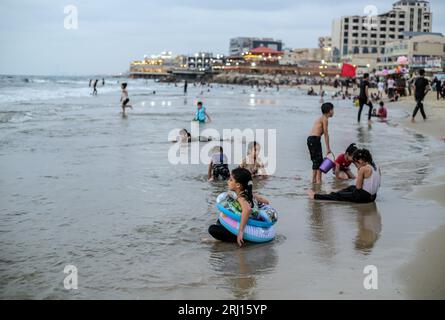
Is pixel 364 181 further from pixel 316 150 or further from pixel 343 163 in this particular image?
pixel 343 163

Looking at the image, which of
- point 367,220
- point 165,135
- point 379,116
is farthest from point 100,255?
point 379,116

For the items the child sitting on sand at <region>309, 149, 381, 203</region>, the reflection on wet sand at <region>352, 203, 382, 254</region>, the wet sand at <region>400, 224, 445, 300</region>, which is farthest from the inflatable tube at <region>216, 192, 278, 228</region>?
the child sitting on sand at <region>309, 149, 381, 203</region>

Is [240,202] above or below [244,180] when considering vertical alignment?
below

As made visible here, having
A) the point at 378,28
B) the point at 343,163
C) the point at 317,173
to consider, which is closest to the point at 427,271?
the point at 317,173

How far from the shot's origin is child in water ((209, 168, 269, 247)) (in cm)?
597

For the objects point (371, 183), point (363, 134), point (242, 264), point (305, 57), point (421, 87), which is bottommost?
Answer: point (242, 264)

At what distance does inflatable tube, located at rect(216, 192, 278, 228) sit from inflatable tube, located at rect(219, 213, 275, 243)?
44 millimetres

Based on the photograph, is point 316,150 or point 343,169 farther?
point 343,169

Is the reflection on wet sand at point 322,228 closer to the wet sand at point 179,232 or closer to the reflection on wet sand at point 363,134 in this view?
the wet sand at point 179,232

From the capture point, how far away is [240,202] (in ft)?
19.7

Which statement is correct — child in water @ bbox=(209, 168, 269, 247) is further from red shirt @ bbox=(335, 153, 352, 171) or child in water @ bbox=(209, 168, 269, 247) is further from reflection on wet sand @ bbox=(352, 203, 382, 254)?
red shirt @ bbox=(335, 153, 352, 171)

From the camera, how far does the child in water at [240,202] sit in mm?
5973

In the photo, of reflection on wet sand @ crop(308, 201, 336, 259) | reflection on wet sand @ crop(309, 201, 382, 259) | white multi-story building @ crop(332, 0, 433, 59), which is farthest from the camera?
white multi-story building @ crop(332, 0, 433, 59)

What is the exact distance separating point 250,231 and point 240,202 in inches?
13.2
